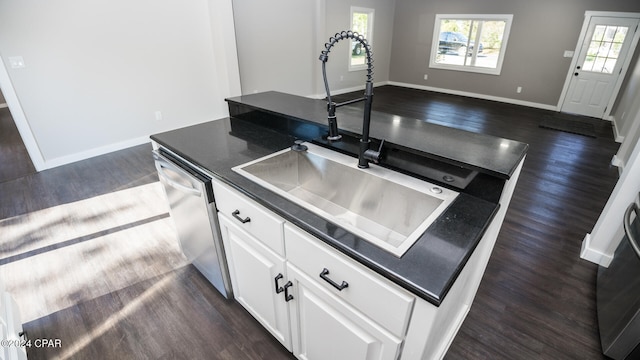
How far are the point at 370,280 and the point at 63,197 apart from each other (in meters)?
3.32

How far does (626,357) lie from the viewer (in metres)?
1.37

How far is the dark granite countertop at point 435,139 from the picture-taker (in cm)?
114

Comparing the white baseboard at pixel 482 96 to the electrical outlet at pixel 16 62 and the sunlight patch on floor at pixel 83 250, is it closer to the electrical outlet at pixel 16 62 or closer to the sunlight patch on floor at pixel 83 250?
the sunlight patch on floor at pixel 83 250

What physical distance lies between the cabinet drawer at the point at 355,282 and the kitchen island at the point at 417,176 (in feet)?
0.04

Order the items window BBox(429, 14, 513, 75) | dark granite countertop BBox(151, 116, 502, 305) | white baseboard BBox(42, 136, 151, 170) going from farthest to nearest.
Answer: window BBox(429, 14, 513, 75)
white baseboard BBox(42, 136, 151, 170)
dark granite countertop BBox(151, 116, 502, 305)

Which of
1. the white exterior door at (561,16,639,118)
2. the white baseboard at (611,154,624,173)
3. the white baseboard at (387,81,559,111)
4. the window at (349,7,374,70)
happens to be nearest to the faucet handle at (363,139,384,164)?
the white baseboard at (611,154,624,173)

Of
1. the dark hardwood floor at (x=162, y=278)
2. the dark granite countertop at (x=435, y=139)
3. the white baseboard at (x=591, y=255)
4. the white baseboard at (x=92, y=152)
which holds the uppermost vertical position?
the dark granite countertop at (x=435, y=139)

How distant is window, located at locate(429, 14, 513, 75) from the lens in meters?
6.39

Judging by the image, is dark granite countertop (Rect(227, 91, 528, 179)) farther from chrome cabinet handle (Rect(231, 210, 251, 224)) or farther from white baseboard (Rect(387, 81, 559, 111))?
white baseboard (Rect(387, 81, 559, 111))

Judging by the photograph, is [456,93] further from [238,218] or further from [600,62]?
[238,218]

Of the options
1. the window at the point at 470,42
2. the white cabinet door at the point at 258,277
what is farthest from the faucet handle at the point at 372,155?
the window at the point at 470,42

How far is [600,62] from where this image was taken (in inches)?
212

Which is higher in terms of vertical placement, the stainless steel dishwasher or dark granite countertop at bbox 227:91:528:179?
dark granite countertop at bbox 227:91:528:179

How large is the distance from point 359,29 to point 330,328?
7237 millimetres
